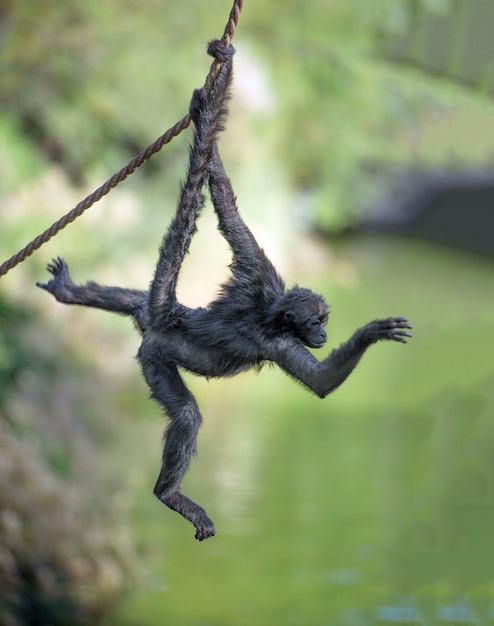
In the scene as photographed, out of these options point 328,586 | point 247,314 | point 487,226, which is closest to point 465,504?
point 328,586

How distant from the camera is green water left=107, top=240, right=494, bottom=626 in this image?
17172 mm

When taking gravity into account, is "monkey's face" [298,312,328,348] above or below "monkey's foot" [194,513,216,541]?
above

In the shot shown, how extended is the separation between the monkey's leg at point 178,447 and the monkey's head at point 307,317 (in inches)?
30.0

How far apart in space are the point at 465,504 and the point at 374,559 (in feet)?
10.1

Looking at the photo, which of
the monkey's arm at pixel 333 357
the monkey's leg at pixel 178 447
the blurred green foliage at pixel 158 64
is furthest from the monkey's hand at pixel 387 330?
the blurred green foliage at pixel 158 64

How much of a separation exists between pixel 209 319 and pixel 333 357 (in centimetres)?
121

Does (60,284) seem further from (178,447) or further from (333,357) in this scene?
(333,357)

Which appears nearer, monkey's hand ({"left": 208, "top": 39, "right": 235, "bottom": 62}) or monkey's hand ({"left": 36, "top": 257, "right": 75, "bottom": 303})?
monkey's hand ({"left": 208, "top": 39, "right": 235, "bottom": 62})

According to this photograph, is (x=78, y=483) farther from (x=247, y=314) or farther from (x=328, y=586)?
(x=247, y=314)

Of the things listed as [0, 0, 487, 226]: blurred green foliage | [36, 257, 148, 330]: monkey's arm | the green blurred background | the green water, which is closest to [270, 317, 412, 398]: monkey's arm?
[36, 257, 148, 330]: monkey's arm

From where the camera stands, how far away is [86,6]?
22516 millimetres

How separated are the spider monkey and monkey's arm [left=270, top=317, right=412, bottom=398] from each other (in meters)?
0.01

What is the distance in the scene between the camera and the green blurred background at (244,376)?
54.5ft

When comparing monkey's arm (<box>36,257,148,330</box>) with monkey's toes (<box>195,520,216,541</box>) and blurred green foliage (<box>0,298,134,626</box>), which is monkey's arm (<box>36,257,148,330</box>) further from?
blurred green foliage (<box>0,298,134,626</box>)
